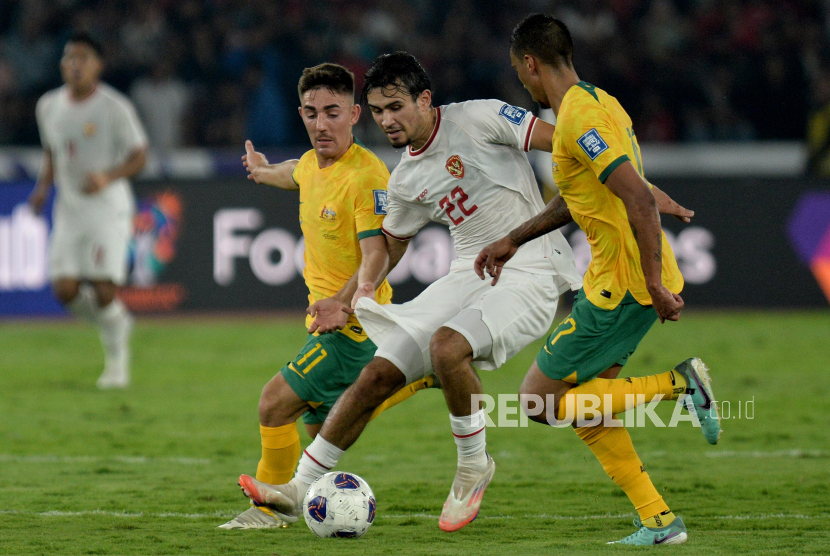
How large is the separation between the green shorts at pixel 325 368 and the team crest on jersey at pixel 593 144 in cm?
142

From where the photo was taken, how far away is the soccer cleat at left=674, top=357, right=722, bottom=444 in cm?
452

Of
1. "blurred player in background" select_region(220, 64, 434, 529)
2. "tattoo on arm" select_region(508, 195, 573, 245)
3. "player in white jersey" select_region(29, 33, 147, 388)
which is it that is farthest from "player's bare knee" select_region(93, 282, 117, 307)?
"tattoo on arm" select_region(508, 195, 573, 245)

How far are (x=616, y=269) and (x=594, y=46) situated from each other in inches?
441

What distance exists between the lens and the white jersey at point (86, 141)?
924cm

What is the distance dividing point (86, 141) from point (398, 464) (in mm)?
4497

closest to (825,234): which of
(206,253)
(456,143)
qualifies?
(206,253)

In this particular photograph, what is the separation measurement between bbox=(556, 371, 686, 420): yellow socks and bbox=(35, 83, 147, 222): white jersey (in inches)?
227

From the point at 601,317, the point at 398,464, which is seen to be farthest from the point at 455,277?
the point at 398,464

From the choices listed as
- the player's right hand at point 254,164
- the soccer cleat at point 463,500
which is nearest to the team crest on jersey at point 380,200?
the player's right hand at point 254,164

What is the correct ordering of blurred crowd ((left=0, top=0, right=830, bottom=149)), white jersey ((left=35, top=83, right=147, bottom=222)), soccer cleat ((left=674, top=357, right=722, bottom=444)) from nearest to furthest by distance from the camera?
soccer cleat ((left=674, top=357, right=722, bottom=444))
white jersey ((left=35, top=83, right=147, bottom=222))
blurred crowd ((left=0, top=0, right=830, bottom=149))

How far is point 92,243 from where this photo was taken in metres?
9.20

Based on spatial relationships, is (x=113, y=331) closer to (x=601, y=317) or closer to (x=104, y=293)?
(x=104, y=293)

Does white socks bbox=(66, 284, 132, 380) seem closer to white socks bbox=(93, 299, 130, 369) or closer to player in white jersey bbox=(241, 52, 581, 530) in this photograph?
white socks bbox=(93, 299, 130, 369)

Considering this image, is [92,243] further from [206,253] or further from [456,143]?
[456,143]
